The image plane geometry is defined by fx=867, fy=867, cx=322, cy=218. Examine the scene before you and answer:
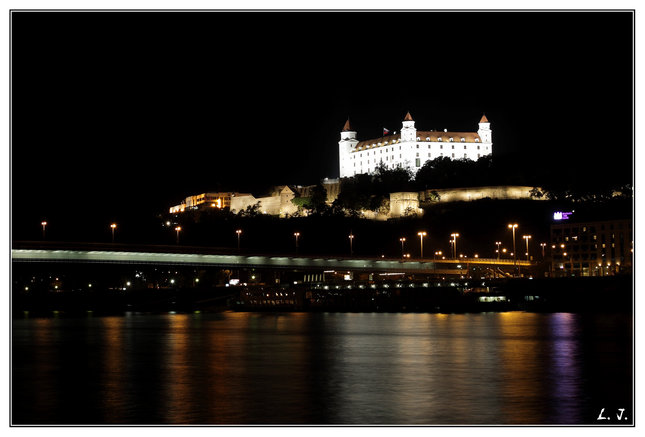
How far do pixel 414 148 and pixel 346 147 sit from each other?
13.8m

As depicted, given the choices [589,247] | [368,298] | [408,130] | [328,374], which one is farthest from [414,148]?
[328,374]

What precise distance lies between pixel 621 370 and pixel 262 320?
97.0 feet

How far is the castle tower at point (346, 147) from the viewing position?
143250 mm

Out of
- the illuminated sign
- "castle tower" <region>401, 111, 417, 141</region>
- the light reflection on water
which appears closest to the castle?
"castle tower" <region>401, 111, 417, 141</region>

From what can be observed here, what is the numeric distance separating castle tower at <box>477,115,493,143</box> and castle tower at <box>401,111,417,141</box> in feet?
36.9

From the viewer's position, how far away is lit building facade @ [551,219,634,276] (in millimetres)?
78231

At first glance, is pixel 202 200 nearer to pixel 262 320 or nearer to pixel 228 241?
pixel 228 241

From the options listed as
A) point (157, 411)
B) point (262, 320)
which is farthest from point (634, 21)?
point (262, 320)

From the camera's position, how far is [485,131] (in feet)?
460

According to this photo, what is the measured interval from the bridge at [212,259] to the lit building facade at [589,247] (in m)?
10.6

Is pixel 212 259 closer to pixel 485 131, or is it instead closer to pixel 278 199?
pixel 278 199
